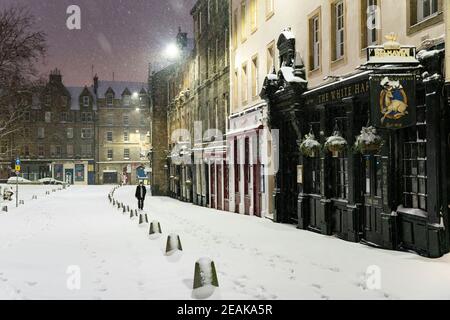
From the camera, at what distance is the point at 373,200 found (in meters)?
13.8

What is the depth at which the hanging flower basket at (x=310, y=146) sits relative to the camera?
16641 mm

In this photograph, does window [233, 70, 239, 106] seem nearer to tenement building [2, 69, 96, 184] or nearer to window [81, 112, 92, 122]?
tenement building [2, 69, 96, 184]

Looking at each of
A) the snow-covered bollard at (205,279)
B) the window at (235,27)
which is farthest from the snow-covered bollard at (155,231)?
the window at (235,27)

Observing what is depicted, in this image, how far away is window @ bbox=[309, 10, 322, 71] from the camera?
59.2 feet

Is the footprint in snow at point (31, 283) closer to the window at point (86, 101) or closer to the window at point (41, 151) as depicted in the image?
the window at point (41, 151)

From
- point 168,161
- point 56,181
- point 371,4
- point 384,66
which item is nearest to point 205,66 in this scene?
point 168,161

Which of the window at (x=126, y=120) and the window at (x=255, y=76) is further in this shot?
the window at (x=126, y=120)

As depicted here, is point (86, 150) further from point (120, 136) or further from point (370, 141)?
point (370, 141)

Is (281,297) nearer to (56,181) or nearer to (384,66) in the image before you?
(384,66)

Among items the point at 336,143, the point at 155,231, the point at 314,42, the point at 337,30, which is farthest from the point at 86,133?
the point at 336,143

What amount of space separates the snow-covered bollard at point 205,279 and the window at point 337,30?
383 inches

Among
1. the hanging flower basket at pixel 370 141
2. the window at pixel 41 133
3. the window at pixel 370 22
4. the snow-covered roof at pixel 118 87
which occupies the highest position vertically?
the snow-covered roof at pixel 118 87

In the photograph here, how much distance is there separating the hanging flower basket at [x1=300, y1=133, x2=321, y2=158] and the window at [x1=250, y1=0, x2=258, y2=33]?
9.70m

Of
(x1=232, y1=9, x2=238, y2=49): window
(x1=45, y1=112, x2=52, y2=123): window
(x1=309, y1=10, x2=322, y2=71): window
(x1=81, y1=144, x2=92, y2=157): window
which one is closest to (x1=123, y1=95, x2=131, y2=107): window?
(x1=81, y1=144, x2=92, y2=157): window
